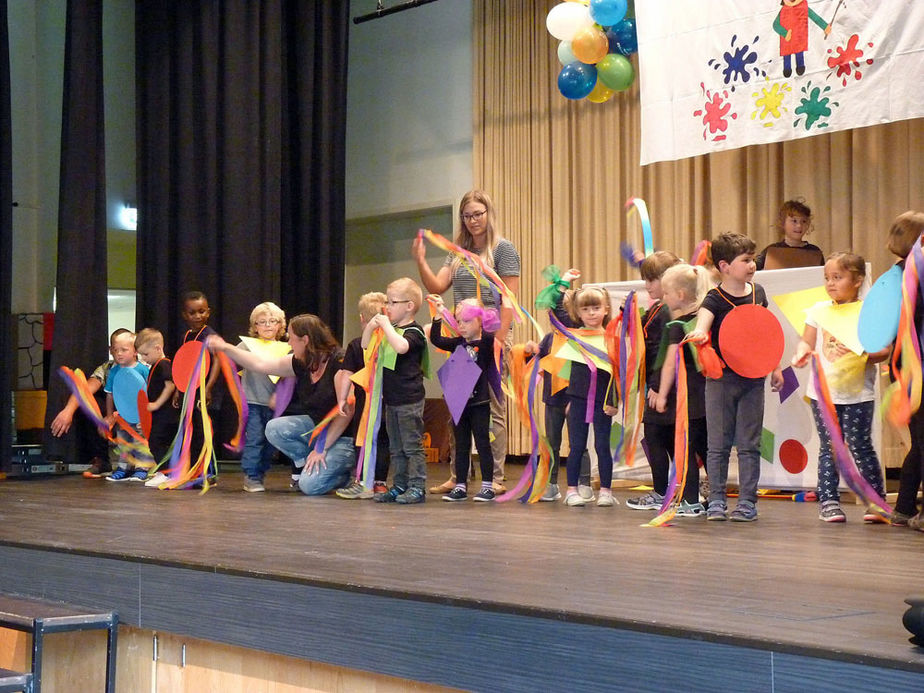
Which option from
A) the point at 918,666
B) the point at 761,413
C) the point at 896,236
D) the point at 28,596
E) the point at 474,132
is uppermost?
the point at 474,132

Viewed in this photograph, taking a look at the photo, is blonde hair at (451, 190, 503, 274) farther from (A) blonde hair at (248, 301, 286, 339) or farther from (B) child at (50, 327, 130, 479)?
(B) child at (50, 327, 130, 479)

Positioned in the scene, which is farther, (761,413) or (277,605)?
(761,413)

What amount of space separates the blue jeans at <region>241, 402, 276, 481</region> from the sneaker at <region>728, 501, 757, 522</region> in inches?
98.0

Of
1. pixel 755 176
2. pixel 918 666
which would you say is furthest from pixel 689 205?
pixel 918 666

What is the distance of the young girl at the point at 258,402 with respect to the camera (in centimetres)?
549

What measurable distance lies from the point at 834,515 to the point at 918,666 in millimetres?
2452

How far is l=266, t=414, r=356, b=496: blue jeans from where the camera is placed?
17.1 ft

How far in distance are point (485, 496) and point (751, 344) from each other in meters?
1.40

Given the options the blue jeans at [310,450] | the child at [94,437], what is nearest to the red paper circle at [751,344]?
the blue jeans at [310,450]

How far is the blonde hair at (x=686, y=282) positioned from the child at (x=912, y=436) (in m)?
0.77

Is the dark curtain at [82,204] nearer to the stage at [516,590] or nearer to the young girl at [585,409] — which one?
the stage at [516,590]

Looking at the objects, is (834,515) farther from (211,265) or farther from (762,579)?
(211,265)

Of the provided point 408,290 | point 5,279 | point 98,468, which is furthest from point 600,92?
point 98,468

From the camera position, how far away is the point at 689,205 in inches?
288
